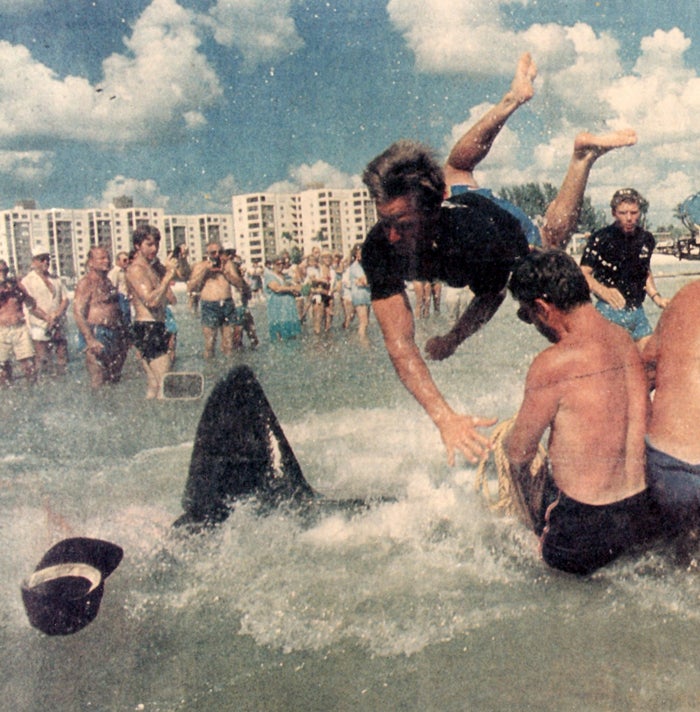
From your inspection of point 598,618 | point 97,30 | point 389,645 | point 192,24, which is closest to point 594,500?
point 598,618

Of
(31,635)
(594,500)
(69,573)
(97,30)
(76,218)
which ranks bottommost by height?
(31,635)

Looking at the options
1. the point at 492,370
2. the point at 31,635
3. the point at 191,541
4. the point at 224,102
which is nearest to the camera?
the point at 31,635

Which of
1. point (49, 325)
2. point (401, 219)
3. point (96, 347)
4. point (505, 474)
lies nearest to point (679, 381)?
point (505, 474)

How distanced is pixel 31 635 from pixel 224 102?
1.96m

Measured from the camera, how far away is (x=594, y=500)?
238cm

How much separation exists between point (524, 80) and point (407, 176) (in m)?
0.53

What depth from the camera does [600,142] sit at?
242 cm

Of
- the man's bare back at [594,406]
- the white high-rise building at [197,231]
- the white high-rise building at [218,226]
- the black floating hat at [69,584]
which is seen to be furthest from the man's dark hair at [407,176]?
the black floating hat at [69,584]

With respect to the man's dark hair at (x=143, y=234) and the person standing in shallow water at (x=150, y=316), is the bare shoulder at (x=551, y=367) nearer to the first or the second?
the man's dark hair at (x=143, y=234)

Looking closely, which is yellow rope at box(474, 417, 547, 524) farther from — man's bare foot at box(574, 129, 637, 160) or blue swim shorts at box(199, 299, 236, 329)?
blue swim shorts at box(199, 299, 236, 329)

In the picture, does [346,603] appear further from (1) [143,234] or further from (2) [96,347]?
(2) [96,347]

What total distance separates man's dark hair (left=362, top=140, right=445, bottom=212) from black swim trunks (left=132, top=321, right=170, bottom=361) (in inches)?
77.9

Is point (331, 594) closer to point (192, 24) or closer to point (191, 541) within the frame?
point (191, 541)

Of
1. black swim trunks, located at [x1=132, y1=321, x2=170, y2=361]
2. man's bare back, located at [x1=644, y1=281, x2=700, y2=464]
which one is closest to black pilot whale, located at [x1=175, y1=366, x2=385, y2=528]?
black swim trunks, located at [x1=132, y1=321, x2=170, y2=361]
